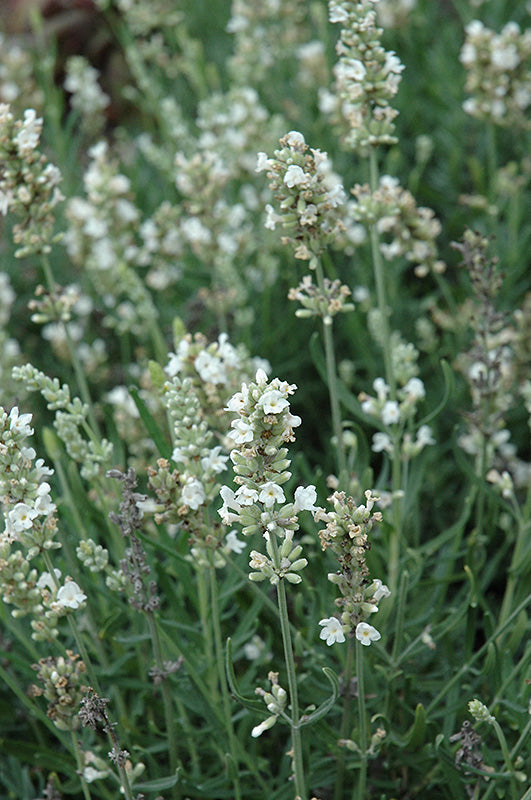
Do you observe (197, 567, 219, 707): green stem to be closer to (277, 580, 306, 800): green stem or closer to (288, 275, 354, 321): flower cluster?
(277, 580, 306, 800): green stem

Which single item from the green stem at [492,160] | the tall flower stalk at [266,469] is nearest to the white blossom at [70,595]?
the tall flower stalk at [266,469]

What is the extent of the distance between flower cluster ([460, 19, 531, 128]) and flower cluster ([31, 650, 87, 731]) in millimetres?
2378

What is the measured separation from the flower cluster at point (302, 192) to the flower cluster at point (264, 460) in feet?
1.77

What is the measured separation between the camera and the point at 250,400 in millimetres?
1469

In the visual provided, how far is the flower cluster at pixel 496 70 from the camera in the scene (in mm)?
3027

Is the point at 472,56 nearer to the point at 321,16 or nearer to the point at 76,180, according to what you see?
the point at 321,16

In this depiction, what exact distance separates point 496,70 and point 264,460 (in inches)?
84.9

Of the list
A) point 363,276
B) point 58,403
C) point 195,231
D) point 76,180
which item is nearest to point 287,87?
point 76,180

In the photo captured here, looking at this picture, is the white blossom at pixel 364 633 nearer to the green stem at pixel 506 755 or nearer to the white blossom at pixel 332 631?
the white blossom at pixel 332 631

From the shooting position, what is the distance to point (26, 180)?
2186 mm

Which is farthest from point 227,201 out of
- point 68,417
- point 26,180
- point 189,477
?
point 189,477

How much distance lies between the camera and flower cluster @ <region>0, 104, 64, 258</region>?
2148 millimetres

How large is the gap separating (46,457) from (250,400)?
1.95 meters

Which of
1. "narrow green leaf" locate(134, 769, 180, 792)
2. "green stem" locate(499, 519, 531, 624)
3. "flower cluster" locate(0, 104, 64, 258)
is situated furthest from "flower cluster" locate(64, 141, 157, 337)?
"narrow green leaf" locate(134, 769, 180, 792)
